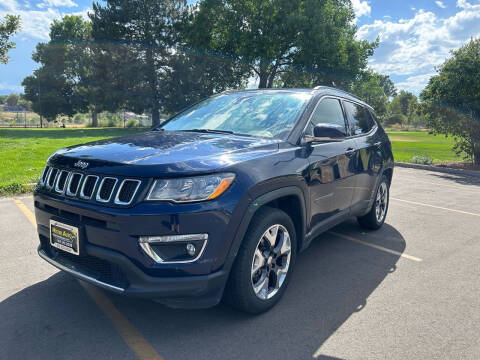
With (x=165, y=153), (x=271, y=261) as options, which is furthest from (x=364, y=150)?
(x=165, y=153)

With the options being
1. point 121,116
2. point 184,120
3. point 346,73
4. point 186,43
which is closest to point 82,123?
point 121,116

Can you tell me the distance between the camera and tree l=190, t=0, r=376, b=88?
30.8 metres

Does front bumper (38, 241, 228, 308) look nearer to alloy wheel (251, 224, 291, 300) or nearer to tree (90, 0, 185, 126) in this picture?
alloy wheel (251, 224, 291, 300)

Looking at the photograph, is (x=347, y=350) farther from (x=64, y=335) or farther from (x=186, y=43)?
(x=186, y=43)

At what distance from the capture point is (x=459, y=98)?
43.3 ft

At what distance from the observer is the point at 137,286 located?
8.02 ft

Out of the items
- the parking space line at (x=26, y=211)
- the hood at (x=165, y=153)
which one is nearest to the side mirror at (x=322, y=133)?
the hood at (x=165, y=153)

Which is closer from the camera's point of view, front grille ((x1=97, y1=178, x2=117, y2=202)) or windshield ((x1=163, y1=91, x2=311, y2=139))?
front grille ((x1=97, y1=178, x2=117, y2=202))

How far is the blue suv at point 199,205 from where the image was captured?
244 centimetres

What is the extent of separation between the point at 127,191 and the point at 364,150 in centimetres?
313

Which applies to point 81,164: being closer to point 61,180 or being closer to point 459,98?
point 61,180

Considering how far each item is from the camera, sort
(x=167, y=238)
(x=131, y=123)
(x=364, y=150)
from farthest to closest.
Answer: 1. (x=131, y=123)
2. (x=364, y=150)
3. (x=167, y=238)

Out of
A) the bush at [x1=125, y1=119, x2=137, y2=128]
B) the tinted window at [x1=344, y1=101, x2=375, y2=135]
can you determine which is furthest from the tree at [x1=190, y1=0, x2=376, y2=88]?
the tinted window at [x1=344, y1=101, x2=375, y2=135]

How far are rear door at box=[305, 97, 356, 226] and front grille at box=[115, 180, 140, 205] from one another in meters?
1.58
